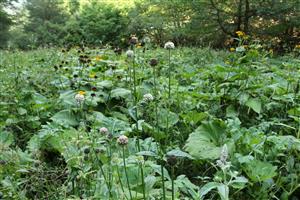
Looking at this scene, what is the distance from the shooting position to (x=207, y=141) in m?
1.93

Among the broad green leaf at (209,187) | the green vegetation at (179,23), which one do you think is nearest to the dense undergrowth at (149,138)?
the broad green leaf at (209,187)

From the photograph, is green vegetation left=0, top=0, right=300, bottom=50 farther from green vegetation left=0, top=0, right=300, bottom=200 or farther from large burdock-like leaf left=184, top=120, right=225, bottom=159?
large burdock-like leaf left=184, top=120, right=225, bottom=159

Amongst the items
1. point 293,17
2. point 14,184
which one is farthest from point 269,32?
point 14,184

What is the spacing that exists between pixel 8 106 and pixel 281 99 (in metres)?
2.01

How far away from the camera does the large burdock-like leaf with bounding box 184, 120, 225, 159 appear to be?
70.4 inches

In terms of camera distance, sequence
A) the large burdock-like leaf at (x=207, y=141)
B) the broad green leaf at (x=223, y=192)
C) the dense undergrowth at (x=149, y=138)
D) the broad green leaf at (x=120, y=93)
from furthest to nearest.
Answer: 1. the broad green leaf at (x=120, y=93)
2. the large burdock-like leaf at (x=207, y=141)
3. the dense undergrowth at (x=149, y=138)
4. the broad green leaf at (x=223, y=192)

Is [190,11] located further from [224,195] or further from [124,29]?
[224,195]

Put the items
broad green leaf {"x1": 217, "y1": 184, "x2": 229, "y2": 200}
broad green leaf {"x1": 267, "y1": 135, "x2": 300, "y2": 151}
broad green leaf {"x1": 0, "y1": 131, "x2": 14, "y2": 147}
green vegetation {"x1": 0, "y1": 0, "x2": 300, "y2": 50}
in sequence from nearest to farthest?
broad green leaf {"x1": 217, "y1": 184, "x2": 229, "y2": 200}
broad green leaf {"x1": 267, "y1": 135, "x2": 300, "y2": 151}
broad green leaf {"x1": 0, "y1": 131, "x2": 14, "y2": 147}
green vegetation {"x1": 0, "y1": 0, "x2": 300, "y2": 50}

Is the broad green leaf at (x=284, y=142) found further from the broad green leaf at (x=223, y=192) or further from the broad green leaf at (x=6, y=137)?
the broad green leaf at (x=6, y=137)

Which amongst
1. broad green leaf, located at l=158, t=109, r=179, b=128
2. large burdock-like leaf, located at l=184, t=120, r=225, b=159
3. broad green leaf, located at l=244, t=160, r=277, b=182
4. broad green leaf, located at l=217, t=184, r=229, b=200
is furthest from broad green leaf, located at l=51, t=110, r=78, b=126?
broad green leaf, located at l=217, t=184, r=229, b=200

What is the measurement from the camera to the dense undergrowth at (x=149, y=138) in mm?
1424

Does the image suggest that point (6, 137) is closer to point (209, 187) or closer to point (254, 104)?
point (209, 187)

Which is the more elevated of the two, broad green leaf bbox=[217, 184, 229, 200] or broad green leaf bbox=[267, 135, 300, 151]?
broad green leaf bbox=[217, 184, 229, 200]

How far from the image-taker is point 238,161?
1.68 m
